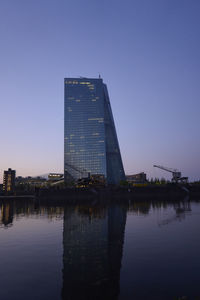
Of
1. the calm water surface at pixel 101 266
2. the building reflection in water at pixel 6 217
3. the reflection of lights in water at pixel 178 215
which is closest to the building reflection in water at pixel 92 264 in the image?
the calm water surface at pixel 101 266

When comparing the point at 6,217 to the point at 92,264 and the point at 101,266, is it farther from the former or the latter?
the point at 101,266

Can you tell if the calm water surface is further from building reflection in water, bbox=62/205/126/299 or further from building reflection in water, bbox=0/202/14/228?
building reflection in water, bbox=0/202/14/228

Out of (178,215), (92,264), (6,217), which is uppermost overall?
(92,264)

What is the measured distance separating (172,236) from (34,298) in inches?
1097

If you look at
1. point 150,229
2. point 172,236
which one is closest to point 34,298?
point 172,236

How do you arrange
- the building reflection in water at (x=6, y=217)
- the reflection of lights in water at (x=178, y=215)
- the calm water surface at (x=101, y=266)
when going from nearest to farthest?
the calm water surface at (x=101, y=266)
the reflection of lights in water at (x=178, y=215)
the building reflection in water at (x=6, y=217)

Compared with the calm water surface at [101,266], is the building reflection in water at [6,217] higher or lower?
lower

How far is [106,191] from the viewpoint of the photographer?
195 m

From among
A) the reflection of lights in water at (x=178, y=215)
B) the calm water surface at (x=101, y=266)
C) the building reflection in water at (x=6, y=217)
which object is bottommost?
the building reflection in water at (x=6, y=217)

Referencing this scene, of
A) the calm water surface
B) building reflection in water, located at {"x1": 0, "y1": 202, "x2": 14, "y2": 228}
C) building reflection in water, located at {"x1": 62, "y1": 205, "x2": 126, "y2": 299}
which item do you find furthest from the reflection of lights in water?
building reflection in water, located at {"x1": 0, "y1": 202, "x2": 14, "y2": 228}

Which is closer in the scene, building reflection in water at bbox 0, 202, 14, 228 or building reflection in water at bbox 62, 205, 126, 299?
building reflection in water at bbox 62, 205, 126, 299

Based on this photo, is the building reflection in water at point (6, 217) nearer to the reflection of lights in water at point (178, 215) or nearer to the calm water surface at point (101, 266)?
the calm water surface at point (101, 266)

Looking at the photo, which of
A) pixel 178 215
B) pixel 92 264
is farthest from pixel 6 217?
pixel 92 264

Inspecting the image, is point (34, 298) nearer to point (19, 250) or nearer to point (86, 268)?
point (86, 268)
